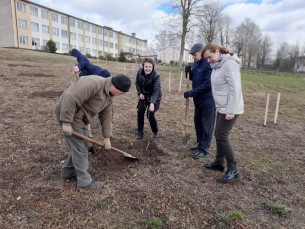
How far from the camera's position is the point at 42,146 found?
4777 mm

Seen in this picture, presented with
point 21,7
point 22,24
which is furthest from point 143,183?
point 21,7

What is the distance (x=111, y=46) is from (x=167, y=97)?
68.1 meters

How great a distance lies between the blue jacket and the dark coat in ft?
2.79

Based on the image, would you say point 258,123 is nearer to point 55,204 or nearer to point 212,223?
point 212,223

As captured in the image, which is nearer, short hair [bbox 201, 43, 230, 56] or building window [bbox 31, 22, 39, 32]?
short hair [bbox 201, 43, 230, 56]

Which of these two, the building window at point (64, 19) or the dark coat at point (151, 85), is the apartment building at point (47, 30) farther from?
the dark coat at point (151, 85)

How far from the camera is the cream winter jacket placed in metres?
A: 3.60

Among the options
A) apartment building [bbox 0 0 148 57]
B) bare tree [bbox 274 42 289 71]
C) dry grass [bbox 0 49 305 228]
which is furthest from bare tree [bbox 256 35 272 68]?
dry grass [bbox 0 49 305 228]

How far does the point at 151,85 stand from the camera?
17.6 feet

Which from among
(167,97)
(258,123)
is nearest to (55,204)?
(258,123)

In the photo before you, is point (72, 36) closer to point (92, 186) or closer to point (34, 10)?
point (34, 10)

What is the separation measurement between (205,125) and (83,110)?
233 cm

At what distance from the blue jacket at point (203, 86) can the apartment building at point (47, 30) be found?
44276mm

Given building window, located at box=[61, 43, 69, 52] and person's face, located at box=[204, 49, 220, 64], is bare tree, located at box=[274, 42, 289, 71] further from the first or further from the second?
person's face, located at box=[204, 49, 220, 64]
